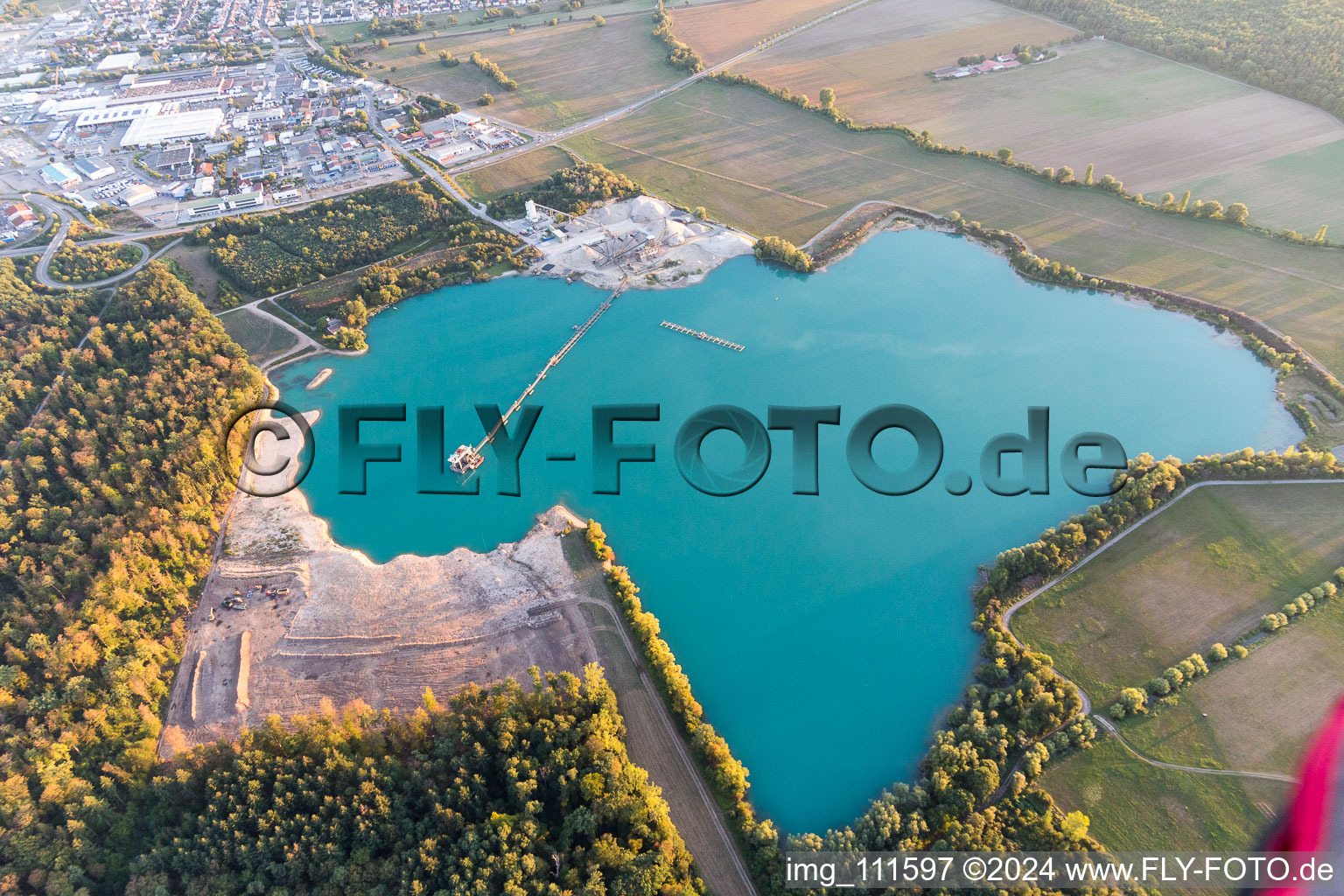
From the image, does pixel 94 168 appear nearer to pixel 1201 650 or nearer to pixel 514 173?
pixel 514 173

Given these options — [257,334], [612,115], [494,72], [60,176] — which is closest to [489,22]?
[494,72]

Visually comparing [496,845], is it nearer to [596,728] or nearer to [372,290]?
[596,728]

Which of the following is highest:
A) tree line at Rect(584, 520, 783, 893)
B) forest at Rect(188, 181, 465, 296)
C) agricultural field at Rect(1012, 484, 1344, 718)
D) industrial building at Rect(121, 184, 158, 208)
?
industrial building at Rect(121, 184, 158, 208)

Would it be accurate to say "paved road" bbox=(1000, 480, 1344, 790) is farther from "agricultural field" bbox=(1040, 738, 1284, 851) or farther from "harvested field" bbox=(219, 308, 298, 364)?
"harvested field" bbox=(219, 308, 298, 364)

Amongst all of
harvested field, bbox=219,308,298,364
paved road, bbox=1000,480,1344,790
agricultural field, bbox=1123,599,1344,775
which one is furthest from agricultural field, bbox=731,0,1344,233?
harvested field, bbox=219,308,298,364

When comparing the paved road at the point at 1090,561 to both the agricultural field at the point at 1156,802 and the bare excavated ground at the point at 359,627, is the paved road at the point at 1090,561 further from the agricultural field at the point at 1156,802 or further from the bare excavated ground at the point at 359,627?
the bare excavated ground at the point at 359,627
